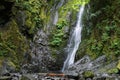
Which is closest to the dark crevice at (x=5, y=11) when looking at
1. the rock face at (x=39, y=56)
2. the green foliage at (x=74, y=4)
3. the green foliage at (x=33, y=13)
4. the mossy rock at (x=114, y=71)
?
the green foliage at (x=33, y=13)

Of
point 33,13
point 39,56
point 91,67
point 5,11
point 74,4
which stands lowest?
point 91,67

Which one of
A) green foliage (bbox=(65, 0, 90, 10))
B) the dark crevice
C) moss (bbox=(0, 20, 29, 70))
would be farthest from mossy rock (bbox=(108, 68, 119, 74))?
green foliage (bbox=(65, 0, 90, 10))

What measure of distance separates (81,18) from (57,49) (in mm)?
3246

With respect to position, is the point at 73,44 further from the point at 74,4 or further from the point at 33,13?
the point at 74,4

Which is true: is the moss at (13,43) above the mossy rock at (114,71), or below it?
above

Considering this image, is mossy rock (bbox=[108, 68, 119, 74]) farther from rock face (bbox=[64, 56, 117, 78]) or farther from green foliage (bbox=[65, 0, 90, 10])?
green foliage (bbox=[65, 0, 90, 10])

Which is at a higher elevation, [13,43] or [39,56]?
[13,43]

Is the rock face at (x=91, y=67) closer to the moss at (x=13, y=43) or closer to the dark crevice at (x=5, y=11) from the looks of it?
the moss at (x=13, y=43)

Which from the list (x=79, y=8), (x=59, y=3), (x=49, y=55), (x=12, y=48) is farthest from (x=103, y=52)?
(x=59, y=3)

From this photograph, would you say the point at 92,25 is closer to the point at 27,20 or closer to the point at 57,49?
the point at 57,49

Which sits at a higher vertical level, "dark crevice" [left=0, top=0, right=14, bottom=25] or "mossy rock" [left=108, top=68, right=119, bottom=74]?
"dark crevice" [left=0, top=0, right=14, bottom=25]

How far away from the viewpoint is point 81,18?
65.4 feet

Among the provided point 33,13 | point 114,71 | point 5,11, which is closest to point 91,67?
point 114,71

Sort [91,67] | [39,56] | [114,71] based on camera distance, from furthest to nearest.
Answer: [39,56]
[91,67]
[114,71]
